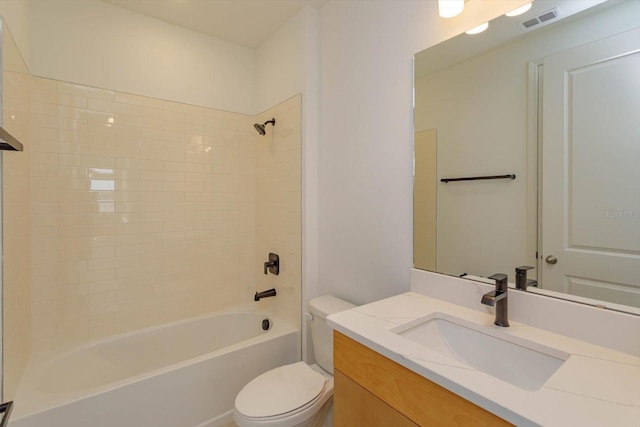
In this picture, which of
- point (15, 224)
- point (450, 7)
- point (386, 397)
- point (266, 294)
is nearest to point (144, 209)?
point (15, 224)

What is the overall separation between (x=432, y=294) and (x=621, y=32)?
1.09 metres

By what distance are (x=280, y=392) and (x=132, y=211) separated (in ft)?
5.27

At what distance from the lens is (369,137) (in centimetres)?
170

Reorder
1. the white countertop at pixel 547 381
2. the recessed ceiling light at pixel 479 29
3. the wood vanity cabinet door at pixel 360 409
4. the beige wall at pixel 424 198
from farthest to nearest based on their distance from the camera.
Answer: the beige wall at pixel 424 198 < the recessed ceiling light at pixel 479 29 < the wood vanity cabinet door at pixel 360 409 < the white countertop at pixel 547 381

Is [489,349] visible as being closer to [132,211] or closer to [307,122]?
[307,122]

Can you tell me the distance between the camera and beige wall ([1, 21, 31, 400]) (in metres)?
1.31

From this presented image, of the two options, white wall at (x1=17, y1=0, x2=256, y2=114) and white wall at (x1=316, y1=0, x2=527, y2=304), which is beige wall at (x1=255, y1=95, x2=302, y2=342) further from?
white wall at (x1=17, y1=0, x2=256, y2=114)

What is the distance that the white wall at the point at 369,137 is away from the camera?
149 cm

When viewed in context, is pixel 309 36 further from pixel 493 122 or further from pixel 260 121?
pixel 493 122

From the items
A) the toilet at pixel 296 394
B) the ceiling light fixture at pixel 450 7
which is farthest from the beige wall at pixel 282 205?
the ceiling light fixture at pixel 450 7

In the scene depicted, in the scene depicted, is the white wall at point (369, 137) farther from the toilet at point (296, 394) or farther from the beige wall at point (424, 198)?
the toilet at point (296, 394)

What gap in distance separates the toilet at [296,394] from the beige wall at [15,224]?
3.49 ft

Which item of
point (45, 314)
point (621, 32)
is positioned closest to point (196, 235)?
point (45, 314)

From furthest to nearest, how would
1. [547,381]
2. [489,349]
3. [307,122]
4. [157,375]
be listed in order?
1. [307,122]
2. [157,375]
3. [489,349]
4. [547,381]
